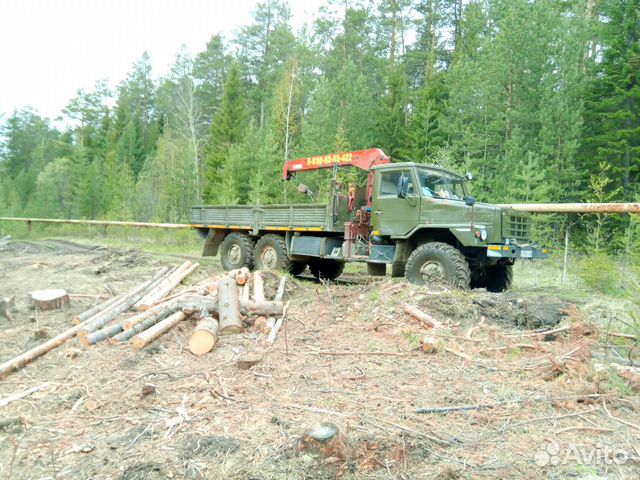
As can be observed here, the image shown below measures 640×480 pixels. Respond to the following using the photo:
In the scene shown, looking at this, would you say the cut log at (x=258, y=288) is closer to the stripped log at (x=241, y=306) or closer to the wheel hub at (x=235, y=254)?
the stripped log at (x=241, y=306)

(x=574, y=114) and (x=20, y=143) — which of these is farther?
(x=20, y=143)

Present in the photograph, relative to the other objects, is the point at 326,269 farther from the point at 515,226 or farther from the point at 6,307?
the point at 6,307

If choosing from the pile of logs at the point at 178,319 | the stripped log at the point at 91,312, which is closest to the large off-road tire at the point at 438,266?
the pile of logs at the point at 178,319

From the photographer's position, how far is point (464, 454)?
3.27 metres

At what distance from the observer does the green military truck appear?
27.9ft

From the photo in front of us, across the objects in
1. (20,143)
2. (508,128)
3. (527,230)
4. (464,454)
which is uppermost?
(20,143)

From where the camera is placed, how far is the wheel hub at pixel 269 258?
12.1 meters

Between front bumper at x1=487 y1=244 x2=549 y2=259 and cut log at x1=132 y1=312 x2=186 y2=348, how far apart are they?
5.20 metres

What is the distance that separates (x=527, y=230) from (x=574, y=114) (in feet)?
40.9

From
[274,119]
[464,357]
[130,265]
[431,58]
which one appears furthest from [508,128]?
[464,357]

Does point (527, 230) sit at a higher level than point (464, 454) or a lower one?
higher

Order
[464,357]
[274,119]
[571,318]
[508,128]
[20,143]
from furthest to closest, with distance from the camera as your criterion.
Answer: [20,143] → [274,119] → [508,128] → [571,318] → [464,357]

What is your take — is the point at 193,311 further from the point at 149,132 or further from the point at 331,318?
the point at 149,132

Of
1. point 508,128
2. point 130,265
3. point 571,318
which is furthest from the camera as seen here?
point 508,128
